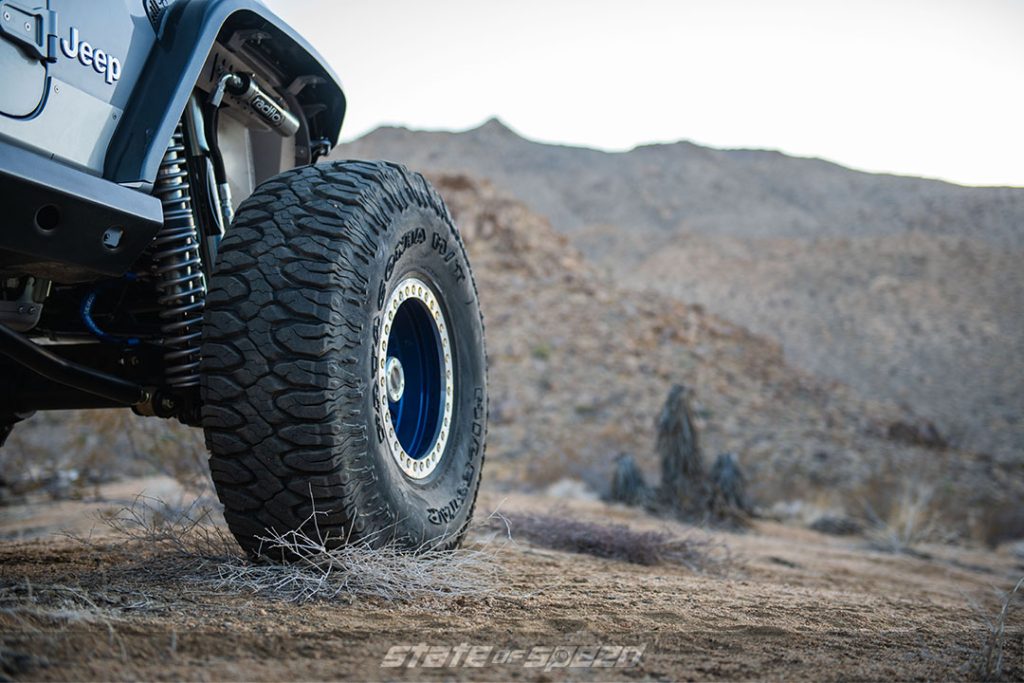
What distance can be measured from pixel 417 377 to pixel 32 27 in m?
1.83

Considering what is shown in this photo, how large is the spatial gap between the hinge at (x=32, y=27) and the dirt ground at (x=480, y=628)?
4.37ft

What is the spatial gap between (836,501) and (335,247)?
12.3 meters

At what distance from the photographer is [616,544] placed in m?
4.93

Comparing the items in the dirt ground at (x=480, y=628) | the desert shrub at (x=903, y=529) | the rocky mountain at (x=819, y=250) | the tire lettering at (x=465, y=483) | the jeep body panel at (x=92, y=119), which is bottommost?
the desert shrub at (x=903, y=529)

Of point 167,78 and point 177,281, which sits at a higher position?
point 167,78

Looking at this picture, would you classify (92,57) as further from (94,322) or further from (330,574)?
(330,574)

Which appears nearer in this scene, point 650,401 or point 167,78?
point 167,78

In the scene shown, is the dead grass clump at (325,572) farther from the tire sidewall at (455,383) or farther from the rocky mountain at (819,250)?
the rocky mountain at (819,250)

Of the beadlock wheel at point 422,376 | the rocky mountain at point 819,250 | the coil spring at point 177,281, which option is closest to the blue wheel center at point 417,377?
the beadlock wheel at point 422,376

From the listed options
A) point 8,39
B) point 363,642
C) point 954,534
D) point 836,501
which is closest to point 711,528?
point 954,534

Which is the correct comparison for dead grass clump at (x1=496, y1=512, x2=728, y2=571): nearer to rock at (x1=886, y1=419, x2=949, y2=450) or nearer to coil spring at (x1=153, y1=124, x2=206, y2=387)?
coil spring at (x1=153, y1=124, x2=206, y2=387)

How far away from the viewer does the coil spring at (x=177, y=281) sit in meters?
2.83

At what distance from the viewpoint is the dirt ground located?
195 cm

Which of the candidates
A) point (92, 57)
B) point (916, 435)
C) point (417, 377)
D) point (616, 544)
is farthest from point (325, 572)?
point (916, 435)
